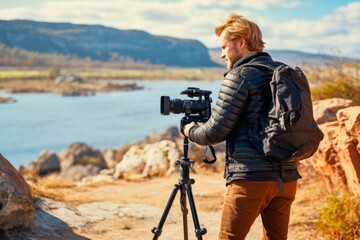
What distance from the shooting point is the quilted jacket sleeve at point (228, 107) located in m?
2.89

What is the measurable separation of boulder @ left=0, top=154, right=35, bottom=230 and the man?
2519 mm

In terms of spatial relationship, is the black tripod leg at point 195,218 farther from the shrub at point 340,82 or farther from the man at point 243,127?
the shrub at point 340,82

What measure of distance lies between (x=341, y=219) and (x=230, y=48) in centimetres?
264

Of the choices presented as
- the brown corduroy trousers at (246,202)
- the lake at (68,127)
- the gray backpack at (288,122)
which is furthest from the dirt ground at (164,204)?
the lake at (68,127)

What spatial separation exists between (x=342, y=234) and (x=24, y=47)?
136 meters

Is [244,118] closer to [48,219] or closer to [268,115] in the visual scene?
[268,115]

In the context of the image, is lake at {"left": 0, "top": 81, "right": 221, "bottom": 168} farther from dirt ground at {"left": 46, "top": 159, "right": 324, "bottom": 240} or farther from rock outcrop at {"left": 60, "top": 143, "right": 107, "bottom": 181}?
dirt ground at {"left": 46, "top": 159, "right": 324, "bottom": 240}

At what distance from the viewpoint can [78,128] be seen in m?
47.8

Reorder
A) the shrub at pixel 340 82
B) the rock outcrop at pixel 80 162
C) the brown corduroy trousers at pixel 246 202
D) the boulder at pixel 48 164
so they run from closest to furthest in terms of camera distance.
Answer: the brown corduroy trousers at pixel 246 202, the shrub at pixel 340 82, the rock outcrop at pixel 80 162, the boulder at pixel 48 164

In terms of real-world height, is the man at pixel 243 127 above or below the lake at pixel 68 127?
above

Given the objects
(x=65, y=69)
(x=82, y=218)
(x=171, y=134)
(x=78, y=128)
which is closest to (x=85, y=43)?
(x=65, y=69)

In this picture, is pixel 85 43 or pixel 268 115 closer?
pixel 268 115

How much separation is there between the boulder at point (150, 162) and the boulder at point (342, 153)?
4062 mm

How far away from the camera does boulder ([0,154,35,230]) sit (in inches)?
194
